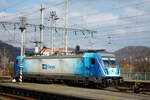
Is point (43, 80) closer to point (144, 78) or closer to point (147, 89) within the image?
point (147, 89)

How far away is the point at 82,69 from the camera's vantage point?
23.7 m

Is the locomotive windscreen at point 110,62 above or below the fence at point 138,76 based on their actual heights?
above

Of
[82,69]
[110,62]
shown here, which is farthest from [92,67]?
[110,62]

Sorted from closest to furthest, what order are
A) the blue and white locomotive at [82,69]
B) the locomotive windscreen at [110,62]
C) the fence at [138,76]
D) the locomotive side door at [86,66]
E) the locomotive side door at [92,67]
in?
the blue and white locomotive at [82,69], the locomotive side door at [92,67], the locomotive windscreen at [110,62], the locomotive side door at [86,66], the fence at [138,76]

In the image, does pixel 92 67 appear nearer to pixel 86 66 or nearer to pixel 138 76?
pixel 86 66

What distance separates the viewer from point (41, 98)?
18.0 m

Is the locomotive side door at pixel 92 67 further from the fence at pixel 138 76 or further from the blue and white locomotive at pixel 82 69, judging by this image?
the fence at pixel 138 76

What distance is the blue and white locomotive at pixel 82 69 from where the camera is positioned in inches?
896

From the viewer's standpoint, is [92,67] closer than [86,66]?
Yes

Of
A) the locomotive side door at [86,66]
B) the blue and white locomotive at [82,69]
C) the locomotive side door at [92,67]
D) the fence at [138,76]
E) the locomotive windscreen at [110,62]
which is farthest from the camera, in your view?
the fence at [138,76]

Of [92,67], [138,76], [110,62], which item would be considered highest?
[110,62]

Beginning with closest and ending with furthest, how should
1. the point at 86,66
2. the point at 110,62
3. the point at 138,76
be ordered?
1. the point at 86,66
2. the point at 110,62
3. the point at 138,76

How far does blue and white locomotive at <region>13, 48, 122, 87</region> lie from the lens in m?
22.8

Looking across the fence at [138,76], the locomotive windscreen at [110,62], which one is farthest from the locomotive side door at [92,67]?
the fence at [138,76]
